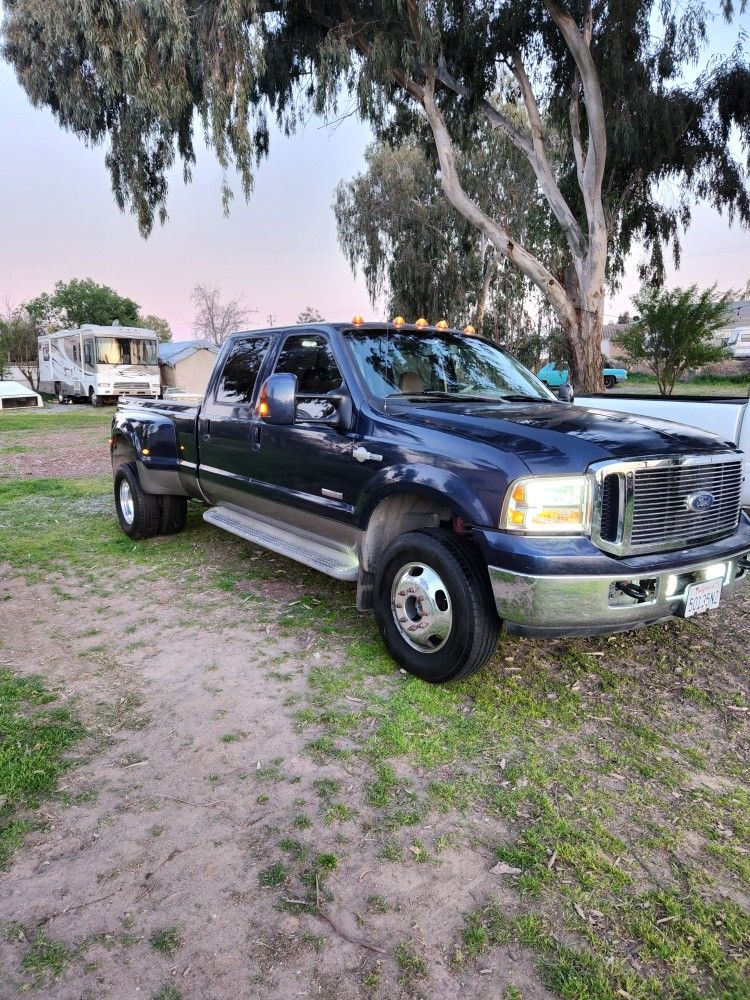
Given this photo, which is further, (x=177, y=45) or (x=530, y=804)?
(x=177, y=45)

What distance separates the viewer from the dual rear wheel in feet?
20.9

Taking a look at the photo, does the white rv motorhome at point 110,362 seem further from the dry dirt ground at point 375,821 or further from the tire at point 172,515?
the dry dirt ground at point 375,821

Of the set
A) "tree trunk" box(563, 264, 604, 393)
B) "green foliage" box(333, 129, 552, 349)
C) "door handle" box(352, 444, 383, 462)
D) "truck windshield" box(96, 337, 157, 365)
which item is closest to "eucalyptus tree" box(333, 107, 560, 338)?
"green foliage" box(333, 129, 552, 349)

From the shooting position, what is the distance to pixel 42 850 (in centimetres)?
237

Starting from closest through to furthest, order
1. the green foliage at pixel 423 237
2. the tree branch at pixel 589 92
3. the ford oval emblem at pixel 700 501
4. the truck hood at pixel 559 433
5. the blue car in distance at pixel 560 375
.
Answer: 1. the truck hood at pixel 559 433
2. the ford oval emblem at pixel 700 501
3. the tree branch at pixel 589 92
4. the green foliage at pixel 423 237
5. the blue car in distance at pixel 560 375

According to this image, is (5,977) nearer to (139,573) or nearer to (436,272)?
(139,573)

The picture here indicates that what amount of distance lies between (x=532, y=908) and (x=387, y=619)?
180cm

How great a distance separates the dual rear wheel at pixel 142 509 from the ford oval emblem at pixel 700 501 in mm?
4746

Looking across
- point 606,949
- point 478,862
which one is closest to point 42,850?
point 478,862

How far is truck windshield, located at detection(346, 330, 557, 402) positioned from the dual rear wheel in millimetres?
2999

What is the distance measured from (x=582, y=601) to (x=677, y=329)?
1916 cm

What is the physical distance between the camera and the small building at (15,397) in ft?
97.5

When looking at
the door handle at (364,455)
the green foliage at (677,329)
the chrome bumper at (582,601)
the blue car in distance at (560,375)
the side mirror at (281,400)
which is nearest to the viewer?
the chrome bumper at (582,601)

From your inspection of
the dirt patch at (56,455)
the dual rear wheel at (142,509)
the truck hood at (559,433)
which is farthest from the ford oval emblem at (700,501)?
the dirt patch at (56,455)
